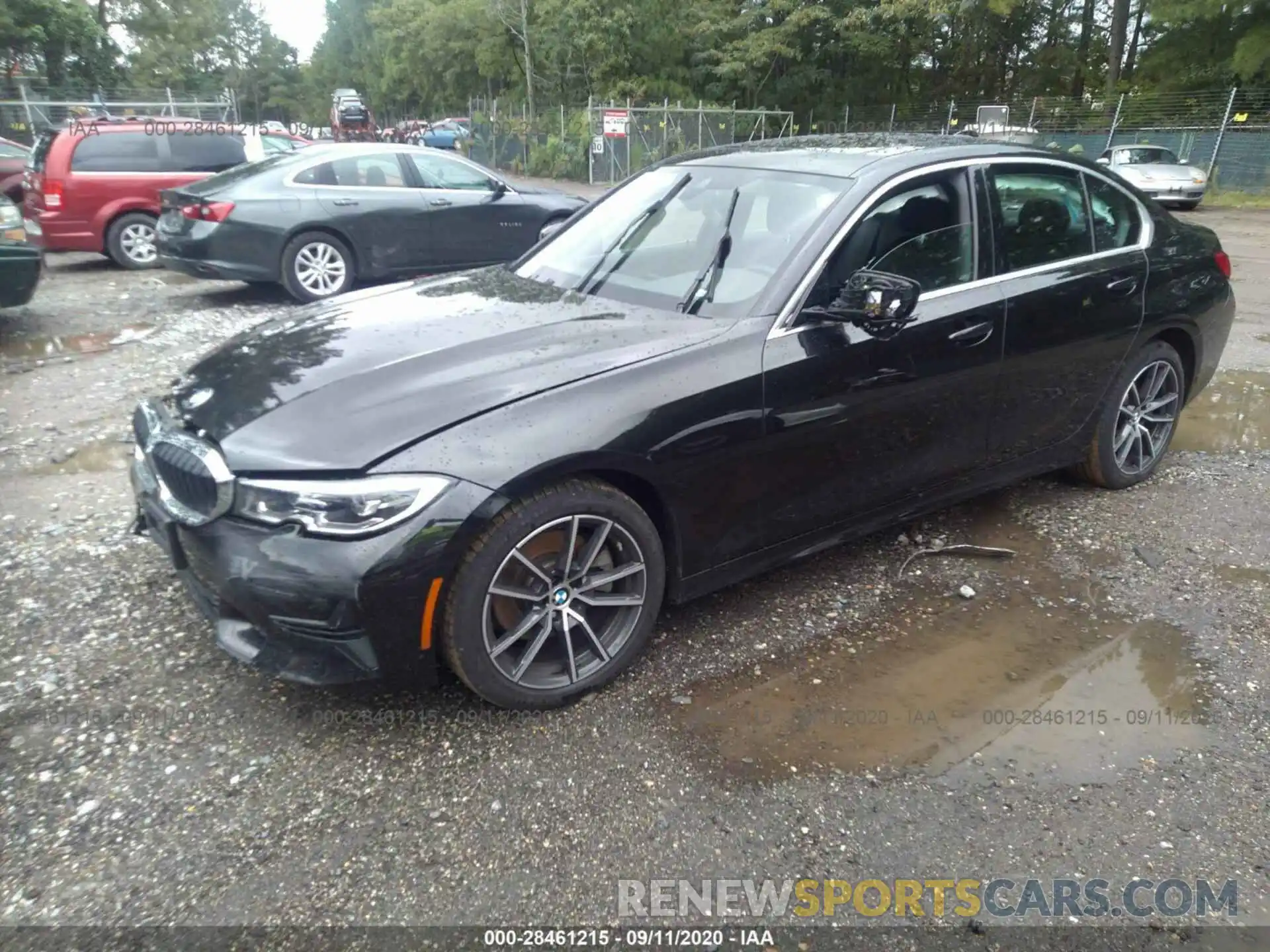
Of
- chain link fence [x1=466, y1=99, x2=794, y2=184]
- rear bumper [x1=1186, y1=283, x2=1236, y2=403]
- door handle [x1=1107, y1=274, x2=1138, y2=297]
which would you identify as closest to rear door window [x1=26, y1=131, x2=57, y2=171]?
door handle [x1=1107, y1=274, x2=1138, y2=297]

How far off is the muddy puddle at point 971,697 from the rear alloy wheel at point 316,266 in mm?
6997

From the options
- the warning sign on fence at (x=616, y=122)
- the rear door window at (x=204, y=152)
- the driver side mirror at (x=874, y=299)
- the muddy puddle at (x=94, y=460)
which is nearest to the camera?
the driver side mirror at (x=874, y=299)

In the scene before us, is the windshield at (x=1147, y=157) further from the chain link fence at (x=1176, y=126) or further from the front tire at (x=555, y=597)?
the front tire at (x=555, y=597)

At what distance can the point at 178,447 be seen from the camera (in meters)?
2.86

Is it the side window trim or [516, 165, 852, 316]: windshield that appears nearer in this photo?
[516, 165, 852, 316]: windshield

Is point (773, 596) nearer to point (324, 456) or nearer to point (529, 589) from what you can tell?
point (529, 589)

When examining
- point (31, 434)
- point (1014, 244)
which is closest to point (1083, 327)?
point (1014, 244)

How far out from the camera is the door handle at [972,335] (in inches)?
143

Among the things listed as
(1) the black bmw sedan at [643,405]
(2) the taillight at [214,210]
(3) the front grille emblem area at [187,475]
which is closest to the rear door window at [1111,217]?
(1) the black bmw sedan at [643,405]

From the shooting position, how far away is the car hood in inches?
105

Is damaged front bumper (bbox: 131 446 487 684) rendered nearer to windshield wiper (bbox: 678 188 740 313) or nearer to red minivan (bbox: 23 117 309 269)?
windshield wiper (bbox: 678 188 740 313)

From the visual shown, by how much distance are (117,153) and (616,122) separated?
59.5 ft

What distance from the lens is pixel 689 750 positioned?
2.81 metres

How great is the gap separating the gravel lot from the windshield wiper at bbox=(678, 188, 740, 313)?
118 centimetres
